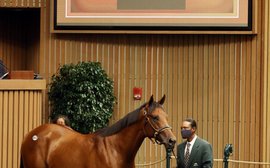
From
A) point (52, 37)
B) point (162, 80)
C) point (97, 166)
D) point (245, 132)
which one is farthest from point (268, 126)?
point (97, 166)

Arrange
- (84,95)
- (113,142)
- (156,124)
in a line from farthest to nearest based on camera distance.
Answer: (84,95)
(113,142)
(156,124)

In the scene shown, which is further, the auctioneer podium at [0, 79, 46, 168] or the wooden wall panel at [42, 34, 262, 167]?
the wooden wall panel at [42, 34, 262, 167]

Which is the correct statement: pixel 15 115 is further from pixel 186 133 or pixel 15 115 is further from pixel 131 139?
pixel 186 133

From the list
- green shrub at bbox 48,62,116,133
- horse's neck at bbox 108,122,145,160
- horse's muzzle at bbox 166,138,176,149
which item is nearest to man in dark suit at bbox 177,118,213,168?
horse's muzzle at bbox 166,138,176,149

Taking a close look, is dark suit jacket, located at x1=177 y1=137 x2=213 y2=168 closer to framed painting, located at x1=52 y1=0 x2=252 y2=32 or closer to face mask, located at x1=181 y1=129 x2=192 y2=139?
face mask, located at x1=181 y1=129 x2=192 y2=139

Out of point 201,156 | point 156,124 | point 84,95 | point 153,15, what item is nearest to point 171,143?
point 156,124

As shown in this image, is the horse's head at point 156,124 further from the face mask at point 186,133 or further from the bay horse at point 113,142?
the face mask at point 186,133

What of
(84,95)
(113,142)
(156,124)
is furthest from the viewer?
(84,95)

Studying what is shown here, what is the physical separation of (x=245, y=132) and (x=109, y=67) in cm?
274

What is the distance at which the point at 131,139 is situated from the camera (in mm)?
9055

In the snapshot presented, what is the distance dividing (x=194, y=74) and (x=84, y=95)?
208 cm

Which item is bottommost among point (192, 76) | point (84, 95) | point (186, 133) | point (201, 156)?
point (201, 156)

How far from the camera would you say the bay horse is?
349 inches

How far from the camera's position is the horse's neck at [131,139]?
904cm
